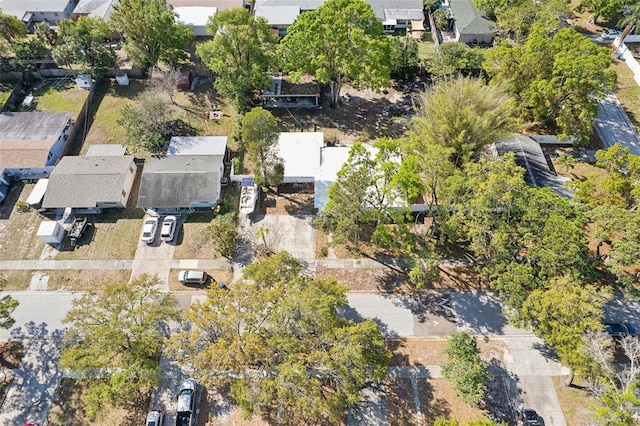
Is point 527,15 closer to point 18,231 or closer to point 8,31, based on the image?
point 18,231

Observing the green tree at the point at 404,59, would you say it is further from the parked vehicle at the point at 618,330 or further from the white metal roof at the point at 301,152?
the parked vehicle at the point at 618,330

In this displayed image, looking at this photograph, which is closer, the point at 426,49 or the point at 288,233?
the point at 288,233

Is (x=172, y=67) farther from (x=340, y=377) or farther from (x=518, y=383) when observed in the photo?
(x=518, y=383)

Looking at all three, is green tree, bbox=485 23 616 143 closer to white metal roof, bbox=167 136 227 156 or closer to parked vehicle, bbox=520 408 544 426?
parked vehicle, bbox=520 408 544 426

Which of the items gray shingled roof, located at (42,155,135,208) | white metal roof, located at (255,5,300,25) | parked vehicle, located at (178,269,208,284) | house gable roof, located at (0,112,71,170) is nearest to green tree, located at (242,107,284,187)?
parked vehicle, located at (178,269,208,284)

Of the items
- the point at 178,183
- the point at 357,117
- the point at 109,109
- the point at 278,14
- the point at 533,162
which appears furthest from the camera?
the point at 278,14

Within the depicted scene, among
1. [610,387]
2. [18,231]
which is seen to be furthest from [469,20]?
[18,231]

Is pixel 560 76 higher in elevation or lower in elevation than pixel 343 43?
lower
